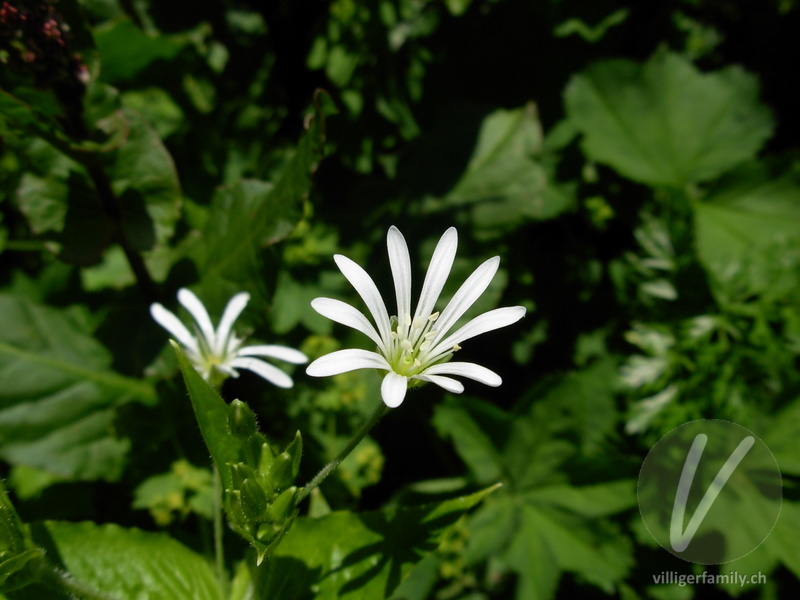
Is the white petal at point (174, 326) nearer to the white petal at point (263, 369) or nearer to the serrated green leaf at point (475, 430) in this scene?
the white petal at point (263, 369)

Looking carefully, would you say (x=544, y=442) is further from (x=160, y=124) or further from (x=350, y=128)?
(x=160, y=124)

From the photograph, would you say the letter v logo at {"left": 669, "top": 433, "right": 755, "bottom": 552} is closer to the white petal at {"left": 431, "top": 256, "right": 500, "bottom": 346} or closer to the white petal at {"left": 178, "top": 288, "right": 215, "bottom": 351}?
the white petal at {"left": 431, "top": 256, "right": 500, "bottom": 346}

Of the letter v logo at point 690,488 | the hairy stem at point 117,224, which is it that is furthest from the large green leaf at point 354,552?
the letter v logo at point 690,488

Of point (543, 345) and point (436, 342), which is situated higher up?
point (436, 342)

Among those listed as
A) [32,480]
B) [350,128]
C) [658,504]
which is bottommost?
[658,504]

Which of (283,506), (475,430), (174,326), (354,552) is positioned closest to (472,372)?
(283,506)

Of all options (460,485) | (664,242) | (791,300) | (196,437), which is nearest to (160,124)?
(196,437)

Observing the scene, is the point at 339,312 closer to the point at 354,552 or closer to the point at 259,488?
the point at 259,488
